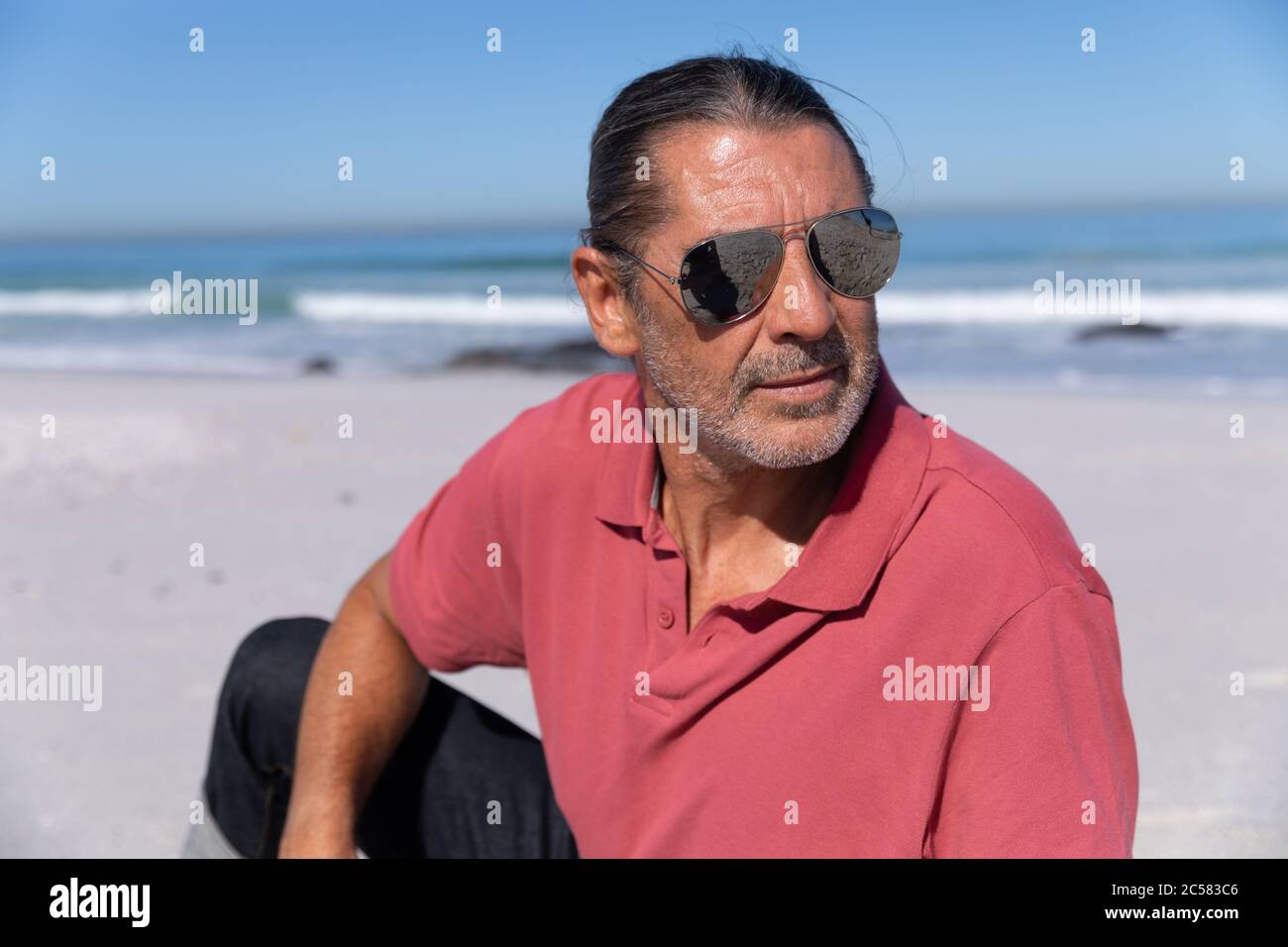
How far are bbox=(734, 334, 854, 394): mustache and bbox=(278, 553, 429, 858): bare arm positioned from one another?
953 millimetres

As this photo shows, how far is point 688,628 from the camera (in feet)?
6.56

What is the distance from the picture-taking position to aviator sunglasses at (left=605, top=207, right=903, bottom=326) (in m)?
1.88

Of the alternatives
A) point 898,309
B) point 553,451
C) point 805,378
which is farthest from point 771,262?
point 898,309

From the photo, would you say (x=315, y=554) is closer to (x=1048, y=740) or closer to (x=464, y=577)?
(x=464, y=577)

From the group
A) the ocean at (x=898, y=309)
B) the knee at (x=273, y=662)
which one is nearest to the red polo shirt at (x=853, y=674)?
the knee at (x=273, y=662)

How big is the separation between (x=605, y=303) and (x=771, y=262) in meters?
0.46

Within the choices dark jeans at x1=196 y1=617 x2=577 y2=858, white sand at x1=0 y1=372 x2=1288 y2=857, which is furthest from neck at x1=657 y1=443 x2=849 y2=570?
white sand at x1=0 y1=372 x2=1288 y2=857

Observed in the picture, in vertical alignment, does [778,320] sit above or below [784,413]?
above

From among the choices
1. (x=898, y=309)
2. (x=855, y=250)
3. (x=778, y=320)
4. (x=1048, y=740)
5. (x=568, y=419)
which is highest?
(x=898, y=309)

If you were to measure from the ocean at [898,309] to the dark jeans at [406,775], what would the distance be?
4.88 meters

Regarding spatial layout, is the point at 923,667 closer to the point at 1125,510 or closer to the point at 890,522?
the point at 890,522

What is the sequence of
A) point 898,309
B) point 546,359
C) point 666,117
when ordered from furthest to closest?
point 898,309 → point 546,359 → point 666,117

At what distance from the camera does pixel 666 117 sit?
79.7 inches

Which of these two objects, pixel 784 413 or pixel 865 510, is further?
pixel 784 413
